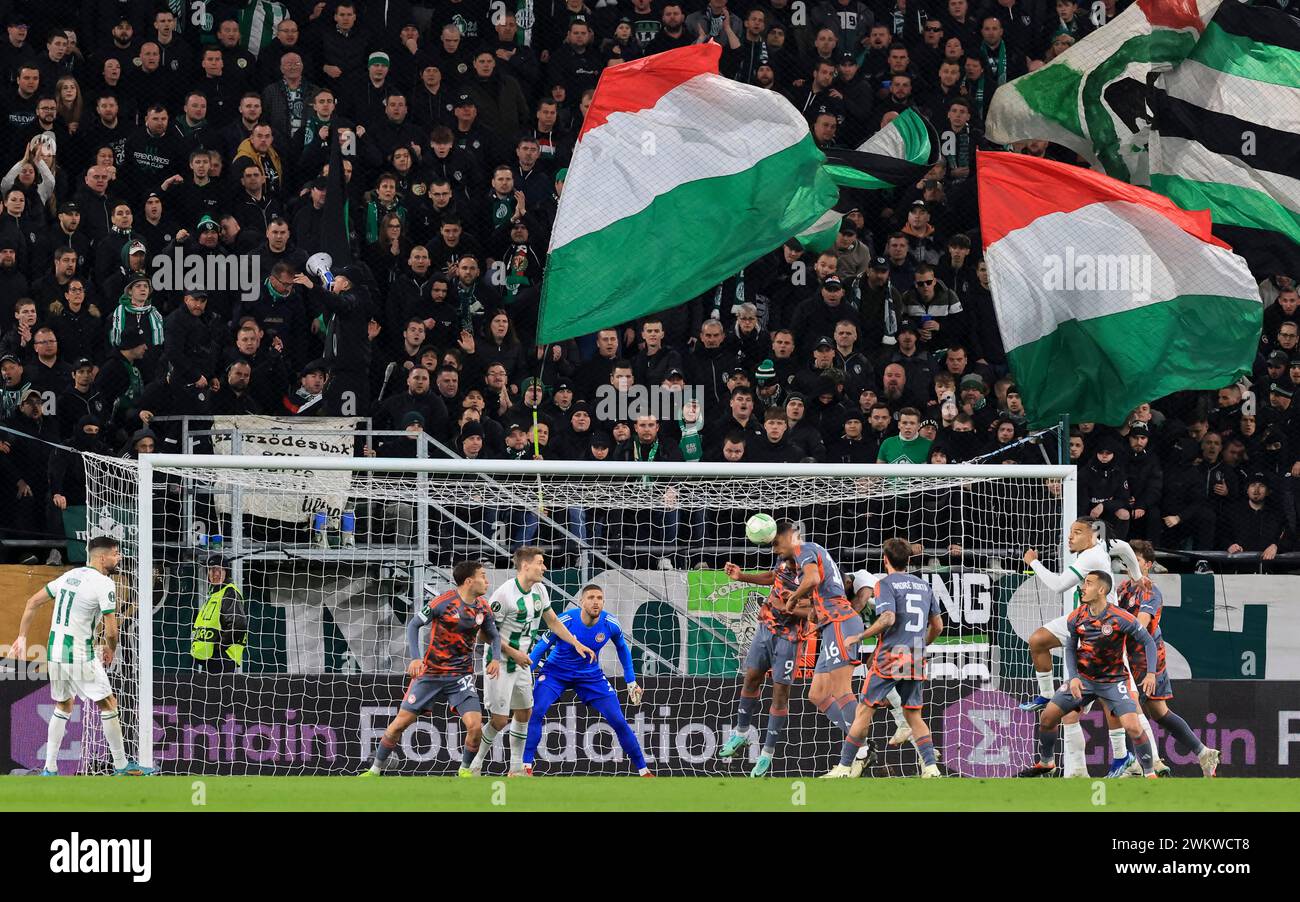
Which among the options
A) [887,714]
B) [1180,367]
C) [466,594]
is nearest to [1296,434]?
[1180,367]

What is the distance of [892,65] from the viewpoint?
813 inches

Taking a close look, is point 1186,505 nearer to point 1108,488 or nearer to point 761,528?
point 1108,488

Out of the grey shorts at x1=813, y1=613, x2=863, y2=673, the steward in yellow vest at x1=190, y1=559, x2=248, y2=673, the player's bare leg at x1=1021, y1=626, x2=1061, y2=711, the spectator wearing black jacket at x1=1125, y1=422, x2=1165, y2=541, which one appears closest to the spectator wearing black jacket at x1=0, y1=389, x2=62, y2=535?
the steward in yellow vest at x1=190, y1=559, x2=248, y2=673

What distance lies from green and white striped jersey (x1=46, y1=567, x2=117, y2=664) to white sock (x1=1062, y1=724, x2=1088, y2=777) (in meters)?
6.82

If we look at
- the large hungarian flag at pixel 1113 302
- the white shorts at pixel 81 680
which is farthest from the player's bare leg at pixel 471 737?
the large hungarian flag at pixel 1113 302

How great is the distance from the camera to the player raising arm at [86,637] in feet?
50.7

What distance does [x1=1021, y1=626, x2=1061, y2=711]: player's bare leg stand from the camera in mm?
15445

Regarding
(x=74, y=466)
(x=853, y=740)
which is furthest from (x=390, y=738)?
(x=74, y=466)

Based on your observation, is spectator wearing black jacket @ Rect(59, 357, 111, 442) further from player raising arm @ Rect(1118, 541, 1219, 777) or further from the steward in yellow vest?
player raising arm @ Rect(1118, 541, 1219, 777)

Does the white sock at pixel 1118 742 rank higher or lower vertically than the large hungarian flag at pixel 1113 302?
lower

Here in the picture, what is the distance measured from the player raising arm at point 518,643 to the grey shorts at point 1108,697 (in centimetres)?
340

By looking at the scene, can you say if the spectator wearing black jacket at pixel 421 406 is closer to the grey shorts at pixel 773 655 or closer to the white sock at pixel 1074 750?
the grey shorts at pixel 773 655

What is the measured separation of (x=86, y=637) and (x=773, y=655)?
194 inches

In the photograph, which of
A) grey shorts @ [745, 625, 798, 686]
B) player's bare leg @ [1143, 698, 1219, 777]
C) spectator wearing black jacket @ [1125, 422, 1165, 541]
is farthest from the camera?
spectator wearing black jacket @ [1125, 422, 1165, 541]
